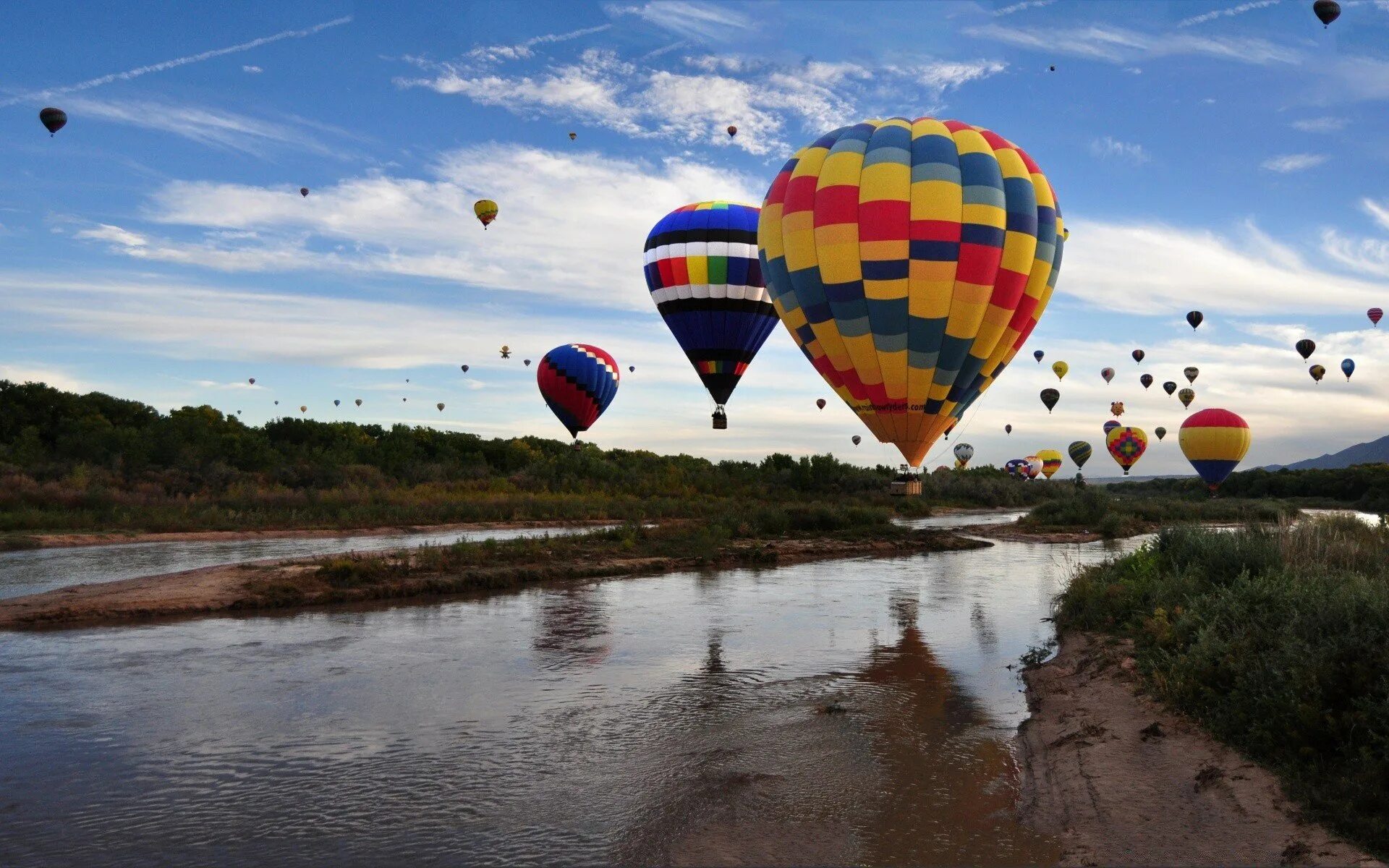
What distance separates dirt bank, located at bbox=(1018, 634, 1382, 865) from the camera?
6848mm

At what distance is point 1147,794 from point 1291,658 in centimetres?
187

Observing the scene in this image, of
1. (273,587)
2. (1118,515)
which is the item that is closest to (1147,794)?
(273,587)

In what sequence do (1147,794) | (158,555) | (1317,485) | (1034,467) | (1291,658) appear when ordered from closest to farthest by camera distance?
(1147,794), (1291,658), (158,555), (1317,485), (1034,467)

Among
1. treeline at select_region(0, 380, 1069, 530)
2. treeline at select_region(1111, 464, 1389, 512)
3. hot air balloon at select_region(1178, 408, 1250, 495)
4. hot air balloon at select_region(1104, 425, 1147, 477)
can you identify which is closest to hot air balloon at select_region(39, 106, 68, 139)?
treeline at select_region(0, 380, 1069, 530)

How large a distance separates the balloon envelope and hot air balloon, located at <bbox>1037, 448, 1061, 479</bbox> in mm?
72403

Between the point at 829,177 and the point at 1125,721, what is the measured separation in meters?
15.9

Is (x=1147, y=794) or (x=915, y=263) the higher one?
(x=915, y=263)

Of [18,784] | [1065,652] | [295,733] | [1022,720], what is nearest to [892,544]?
[1065,652]

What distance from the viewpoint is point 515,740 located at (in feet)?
34.1

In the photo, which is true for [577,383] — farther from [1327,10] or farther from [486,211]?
[1327,10]

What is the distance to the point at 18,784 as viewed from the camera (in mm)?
9062

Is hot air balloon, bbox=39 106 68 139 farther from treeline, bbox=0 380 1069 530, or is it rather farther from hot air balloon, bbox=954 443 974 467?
hot air balloon, bbox=954 443 974 467

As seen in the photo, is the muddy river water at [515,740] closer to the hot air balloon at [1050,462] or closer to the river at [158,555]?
the river at [158,555]

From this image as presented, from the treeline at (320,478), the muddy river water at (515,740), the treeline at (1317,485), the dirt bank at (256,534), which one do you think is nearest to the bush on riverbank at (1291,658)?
the muddy river water at (515,740)
